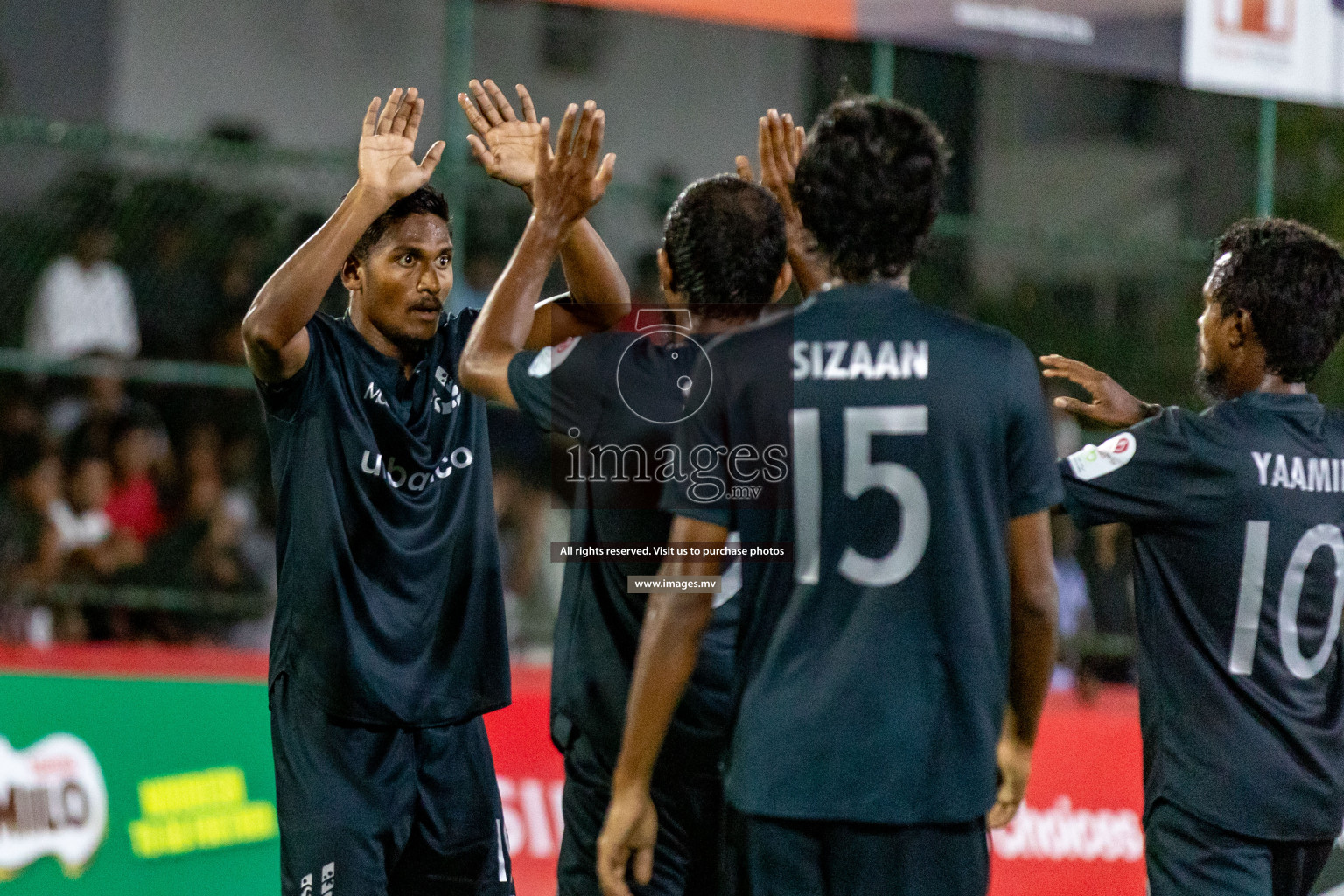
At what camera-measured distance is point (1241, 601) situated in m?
3.75

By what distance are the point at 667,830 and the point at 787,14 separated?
6.53 metres

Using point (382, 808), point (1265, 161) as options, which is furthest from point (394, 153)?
point (1265, 161)

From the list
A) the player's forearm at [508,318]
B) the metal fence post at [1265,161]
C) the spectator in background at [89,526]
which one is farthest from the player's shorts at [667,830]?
the metal fence post at [1265,161]

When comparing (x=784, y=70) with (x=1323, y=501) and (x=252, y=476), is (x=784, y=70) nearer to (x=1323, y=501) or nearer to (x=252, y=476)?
(x=252, y=476)

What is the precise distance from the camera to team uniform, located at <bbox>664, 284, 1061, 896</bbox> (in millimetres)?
2922

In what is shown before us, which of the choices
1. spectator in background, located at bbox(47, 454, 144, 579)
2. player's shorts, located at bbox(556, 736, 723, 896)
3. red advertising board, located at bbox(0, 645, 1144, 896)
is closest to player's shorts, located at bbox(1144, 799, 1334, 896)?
player's shorts, located at bbox(556, 736, 723, 896)

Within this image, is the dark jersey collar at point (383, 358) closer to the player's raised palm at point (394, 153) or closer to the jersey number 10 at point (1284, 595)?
the player's raised palm at point (394, 153)

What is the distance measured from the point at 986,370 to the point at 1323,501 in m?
1.29

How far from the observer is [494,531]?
4355mm

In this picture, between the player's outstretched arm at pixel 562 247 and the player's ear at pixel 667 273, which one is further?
the player's outstretched arm at pixel 562 247

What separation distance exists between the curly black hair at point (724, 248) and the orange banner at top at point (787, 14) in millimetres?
5716

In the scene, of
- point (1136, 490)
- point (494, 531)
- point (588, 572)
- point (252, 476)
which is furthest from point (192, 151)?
point (1136, 490)

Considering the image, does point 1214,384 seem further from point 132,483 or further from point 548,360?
point 132,483

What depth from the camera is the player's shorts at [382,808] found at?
400 cm
